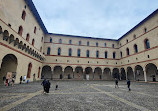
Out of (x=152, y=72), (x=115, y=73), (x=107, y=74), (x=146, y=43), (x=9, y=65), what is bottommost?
(x=107, y=74)

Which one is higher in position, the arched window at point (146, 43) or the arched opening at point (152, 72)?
the arched window at point (146, 43)

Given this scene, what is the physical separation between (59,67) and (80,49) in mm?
8878

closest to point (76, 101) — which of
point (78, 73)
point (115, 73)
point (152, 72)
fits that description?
point (78, 73)

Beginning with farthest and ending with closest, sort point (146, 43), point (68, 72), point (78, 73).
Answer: point (78, 73) → point (68, 72) → point (146, 43)

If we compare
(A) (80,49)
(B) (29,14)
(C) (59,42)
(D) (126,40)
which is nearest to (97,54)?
(A) (80,49)

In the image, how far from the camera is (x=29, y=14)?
1658 centimetres

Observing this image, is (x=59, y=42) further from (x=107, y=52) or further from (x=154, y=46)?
(x=154, y=46)

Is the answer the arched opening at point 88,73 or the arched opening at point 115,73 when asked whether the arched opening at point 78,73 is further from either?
the arched opening at point 115,73

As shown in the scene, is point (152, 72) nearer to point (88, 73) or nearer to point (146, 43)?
point (146, 43)

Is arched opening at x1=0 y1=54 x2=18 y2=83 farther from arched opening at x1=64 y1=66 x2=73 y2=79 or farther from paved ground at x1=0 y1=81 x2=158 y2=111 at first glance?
arched opening at x1=64 y1=66 x2=73 y2=79

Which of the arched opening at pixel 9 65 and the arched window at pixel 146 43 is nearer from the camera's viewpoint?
the arched opening at pixel 9 65

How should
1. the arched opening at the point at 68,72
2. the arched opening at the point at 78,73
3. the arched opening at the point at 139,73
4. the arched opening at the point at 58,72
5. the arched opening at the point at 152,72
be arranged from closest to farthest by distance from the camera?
the arched opening at the point at 152,72 < the arched opening at the point at 139,73 < the arched opening at the point at 58,72 < the arched opening at the point at 68,72 < the arched opening at the point at 78,73

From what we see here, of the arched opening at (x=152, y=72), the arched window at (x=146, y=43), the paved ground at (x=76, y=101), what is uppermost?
the arched window at (x=146, y=43)

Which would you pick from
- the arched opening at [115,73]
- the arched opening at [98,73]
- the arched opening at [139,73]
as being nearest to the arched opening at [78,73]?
the arched opening at [98,73]
